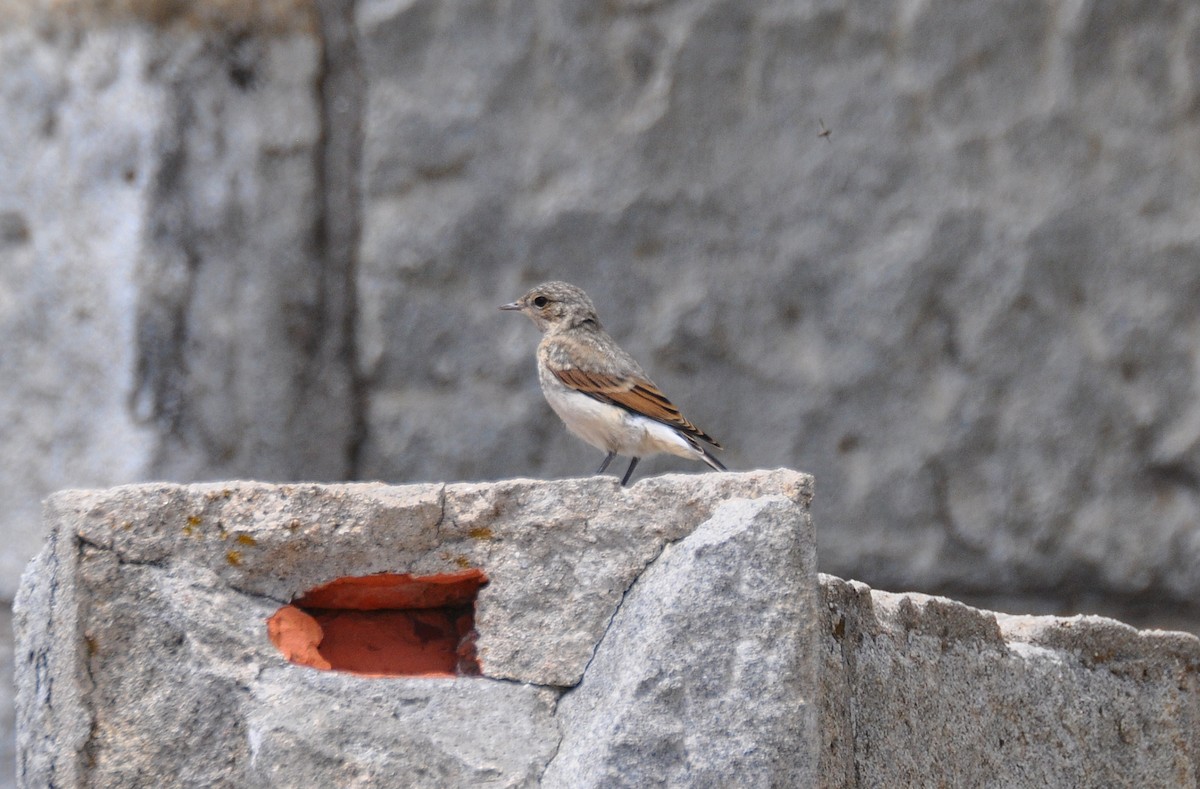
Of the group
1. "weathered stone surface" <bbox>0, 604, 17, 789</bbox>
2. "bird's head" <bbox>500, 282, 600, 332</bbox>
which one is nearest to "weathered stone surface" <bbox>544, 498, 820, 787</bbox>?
"bird's head" <bbox>500, 282, 600, 332</bbox>

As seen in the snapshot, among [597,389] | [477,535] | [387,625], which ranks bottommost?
[387,625]

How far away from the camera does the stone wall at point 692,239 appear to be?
4.20 metres

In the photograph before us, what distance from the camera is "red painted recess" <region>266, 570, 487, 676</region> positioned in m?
2.36

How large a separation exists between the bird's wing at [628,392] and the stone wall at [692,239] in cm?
9

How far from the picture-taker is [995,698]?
2.72m

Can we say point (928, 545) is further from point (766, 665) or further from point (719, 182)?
point (766, 665)

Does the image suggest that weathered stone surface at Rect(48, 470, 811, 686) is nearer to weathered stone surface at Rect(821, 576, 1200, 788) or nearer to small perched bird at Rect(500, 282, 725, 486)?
weathered stone surface at Rect(821, 576, 1200, 788)

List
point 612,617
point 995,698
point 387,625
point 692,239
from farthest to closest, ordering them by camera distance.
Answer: point 692,239 → point 995,698 → point 387,625 → point 612,617

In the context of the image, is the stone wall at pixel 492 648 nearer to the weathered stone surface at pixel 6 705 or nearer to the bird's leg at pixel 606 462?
the weathered stone surface at pixel 6 705

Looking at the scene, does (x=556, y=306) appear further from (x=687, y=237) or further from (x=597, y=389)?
(x=687, y=237)

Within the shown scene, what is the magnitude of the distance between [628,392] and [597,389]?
0.09 meters

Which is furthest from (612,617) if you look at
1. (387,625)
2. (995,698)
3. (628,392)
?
(628,392)

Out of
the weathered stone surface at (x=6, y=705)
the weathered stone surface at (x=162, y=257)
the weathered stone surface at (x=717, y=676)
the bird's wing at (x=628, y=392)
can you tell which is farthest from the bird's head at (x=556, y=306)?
the weathered stone surface at (x=717, y=676)

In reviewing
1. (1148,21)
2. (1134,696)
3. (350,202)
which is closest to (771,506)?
(1134,696)
